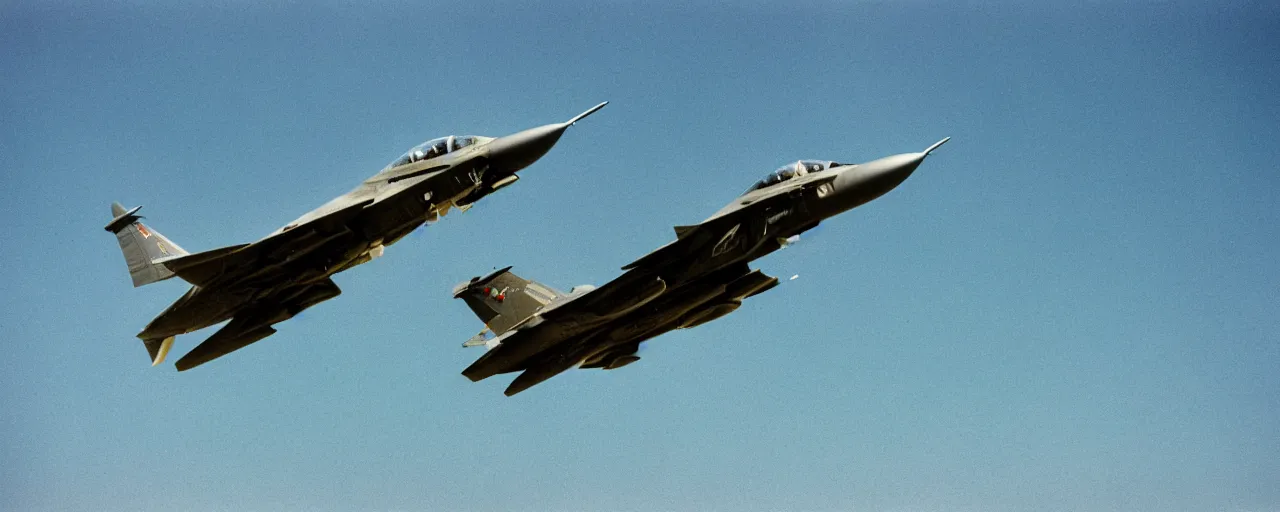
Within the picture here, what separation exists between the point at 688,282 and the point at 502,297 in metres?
7.28

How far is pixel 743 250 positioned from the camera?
95.6 feet

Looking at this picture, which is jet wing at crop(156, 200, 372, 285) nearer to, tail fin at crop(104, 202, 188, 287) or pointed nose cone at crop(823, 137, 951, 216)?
tail fin at crop(104, 202, 188, 287)

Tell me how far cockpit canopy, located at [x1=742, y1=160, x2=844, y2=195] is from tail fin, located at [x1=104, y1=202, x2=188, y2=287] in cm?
1363

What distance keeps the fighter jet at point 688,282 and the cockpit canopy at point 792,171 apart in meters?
0.03

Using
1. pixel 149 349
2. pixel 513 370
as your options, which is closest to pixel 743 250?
pixel 513 370

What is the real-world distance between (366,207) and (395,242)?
4.09 feet

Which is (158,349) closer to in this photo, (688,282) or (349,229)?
(349,229)

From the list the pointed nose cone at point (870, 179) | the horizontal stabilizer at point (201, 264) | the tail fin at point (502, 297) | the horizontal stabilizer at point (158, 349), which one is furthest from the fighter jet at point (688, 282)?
the horizontal stabilizer at point (158, 349)

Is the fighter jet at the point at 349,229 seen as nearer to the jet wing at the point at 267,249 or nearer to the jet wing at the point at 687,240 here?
the jet wing at the point at 267,249

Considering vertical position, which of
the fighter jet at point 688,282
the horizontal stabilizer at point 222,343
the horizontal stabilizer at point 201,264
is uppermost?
the horizontal stabilizer at point 201,264

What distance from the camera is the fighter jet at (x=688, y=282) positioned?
93.4 feet

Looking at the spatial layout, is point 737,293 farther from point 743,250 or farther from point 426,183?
point 426,183

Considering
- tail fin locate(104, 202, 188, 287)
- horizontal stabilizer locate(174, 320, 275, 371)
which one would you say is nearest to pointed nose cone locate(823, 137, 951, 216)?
horizontal stabilizer locate(174, 320, 275, 371)

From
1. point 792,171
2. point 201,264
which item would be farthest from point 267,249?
point 792,171
